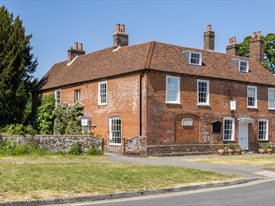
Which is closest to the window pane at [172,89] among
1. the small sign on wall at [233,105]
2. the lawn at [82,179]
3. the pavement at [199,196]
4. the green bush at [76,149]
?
the small sign on wall at [233,105]

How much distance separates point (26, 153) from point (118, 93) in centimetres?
888

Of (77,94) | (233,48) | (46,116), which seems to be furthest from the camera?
(233,48)

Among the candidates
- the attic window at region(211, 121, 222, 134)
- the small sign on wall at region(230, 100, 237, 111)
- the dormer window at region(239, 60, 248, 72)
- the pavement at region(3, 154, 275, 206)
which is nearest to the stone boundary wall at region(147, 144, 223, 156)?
the attic window at region(211, 121, 222, 134)

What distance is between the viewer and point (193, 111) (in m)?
31.4

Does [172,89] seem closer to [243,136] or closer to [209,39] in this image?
[243,136]

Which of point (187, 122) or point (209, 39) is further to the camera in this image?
point (209, 39)

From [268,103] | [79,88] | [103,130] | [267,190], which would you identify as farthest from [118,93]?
[267,190]

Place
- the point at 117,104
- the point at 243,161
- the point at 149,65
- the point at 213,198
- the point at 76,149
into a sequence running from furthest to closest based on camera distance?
the point at 117,104, the point at 149,65, the point at 76,149, the point at 243,161, the point at 213,198

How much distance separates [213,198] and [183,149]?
17.5 m

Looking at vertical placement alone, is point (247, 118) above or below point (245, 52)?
below

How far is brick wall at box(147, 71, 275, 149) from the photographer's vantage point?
29.3 metres

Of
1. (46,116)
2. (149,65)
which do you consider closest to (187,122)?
(149,65)

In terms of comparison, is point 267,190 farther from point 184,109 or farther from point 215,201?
point 184,109

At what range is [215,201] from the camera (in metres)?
12.3
